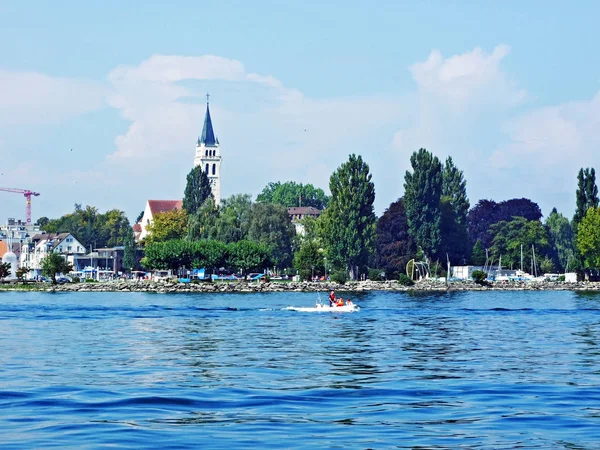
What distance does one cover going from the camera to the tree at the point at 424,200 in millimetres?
128875

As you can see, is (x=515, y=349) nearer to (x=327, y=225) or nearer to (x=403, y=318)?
(x=403, y=318)

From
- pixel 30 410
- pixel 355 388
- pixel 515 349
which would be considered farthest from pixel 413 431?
pixel 515 349

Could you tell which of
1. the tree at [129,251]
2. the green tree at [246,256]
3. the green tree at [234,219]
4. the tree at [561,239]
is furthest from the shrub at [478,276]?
the tree at [129,251]

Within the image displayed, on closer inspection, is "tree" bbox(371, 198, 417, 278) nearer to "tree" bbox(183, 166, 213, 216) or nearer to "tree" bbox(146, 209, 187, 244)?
"tree" bbox(183, 166, 213, 216)

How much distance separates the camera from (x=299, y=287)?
120 meters

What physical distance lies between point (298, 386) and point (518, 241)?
13476 centimetres

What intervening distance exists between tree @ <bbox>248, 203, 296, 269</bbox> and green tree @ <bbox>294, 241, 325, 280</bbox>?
373cm

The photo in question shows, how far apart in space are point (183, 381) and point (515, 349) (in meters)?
16.6

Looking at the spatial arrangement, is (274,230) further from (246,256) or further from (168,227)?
(168,227)

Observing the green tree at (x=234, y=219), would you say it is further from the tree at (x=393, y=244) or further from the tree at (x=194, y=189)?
the tree at (x=393, y=244)

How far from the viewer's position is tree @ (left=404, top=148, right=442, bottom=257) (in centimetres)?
12888

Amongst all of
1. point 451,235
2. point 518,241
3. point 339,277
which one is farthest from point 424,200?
point 518,241

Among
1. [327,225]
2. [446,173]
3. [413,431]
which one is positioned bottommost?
[413,431]

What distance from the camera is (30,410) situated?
2362 cm
